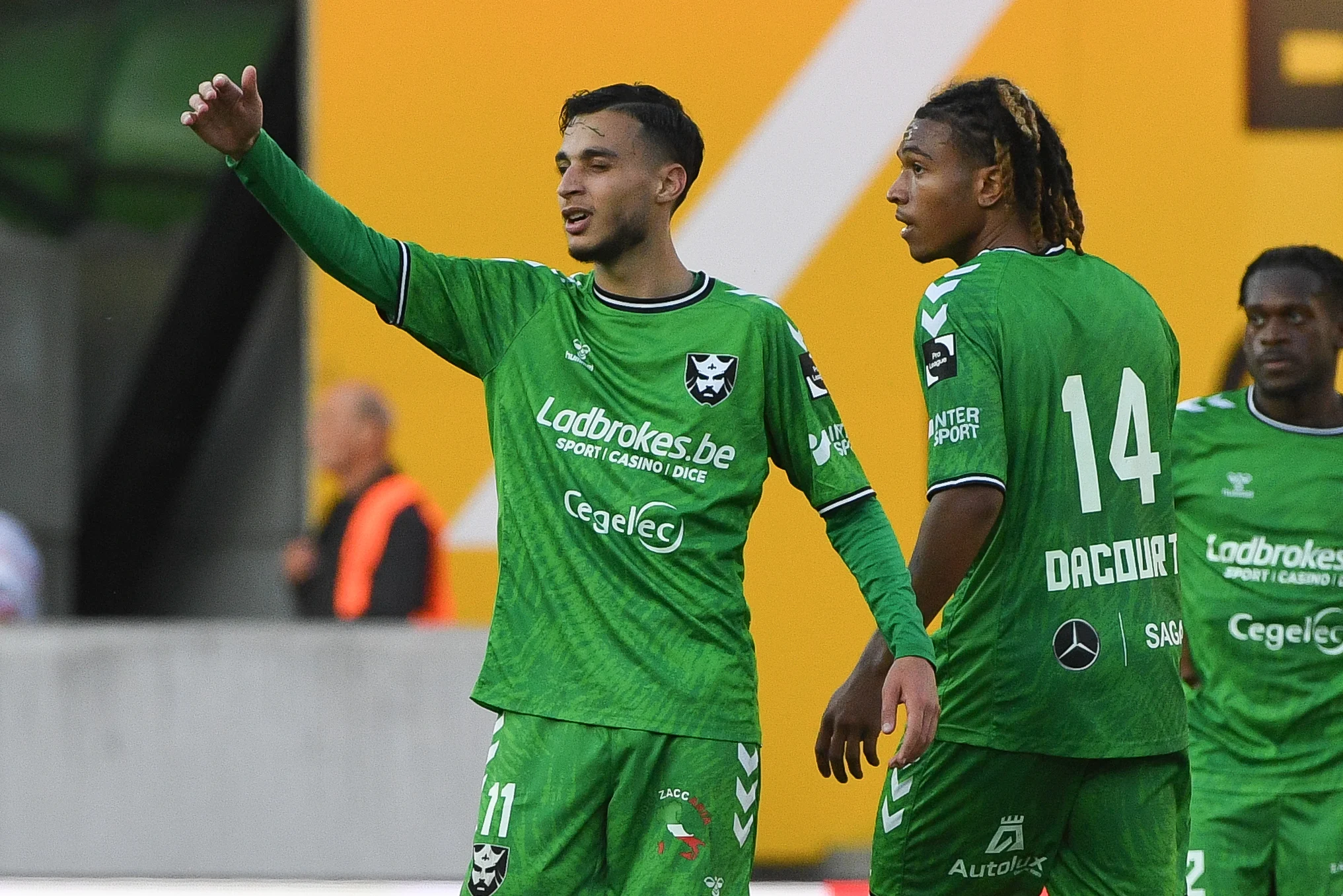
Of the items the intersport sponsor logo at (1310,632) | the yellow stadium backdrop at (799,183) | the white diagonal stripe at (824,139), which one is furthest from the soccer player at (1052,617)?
the white diagonal stripe at (824,139)

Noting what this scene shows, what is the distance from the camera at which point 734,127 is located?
699cm

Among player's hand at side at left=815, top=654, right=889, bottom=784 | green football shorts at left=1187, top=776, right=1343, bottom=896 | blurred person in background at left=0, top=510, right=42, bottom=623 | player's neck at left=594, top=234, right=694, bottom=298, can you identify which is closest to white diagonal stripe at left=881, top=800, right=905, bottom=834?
player's hand at side at left=815, top=654, right=889, bottom=784

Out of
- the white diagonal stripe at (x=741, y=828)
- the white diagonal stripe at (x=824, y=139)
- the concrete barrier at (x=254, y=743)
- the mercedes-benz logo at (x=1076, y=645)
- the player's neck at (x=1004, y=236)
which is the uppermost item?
the white diagonal stripe at (x=824, y=139)

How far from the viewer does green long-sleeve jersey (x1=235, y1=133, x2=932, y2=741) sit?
3.32 meters

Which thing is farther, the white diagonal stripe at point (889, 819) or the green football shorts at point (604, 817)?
the white diagonal stripe at point (889, 819)

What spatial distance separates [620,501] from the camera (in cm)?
335

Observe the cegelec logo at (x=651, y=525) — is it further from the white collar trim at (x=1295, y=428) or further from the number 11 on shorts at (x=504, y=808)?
the white collar trim at (x=1295, y=428)

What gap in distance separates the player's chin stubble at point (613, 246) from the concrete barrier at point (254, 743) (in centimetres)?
343

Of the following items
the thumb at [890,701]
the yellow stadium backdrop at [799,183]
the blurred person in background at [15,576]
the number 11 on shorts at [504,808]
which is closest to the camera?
the thumb at [890,701]

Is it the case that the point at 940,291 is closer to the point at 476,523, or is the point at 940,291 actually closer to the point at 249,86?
the point at 249,86

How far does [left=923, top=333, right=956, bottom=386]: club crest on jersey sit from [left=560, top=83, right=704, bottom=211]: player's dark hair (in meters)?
0.55

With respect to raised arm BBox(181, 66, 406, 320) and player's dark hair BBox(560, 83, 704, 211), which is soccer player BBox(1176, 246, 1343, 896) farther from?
raised arm BBox(181, 66, 406, 320)

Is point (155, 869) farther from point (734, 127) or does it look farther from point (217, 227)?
point (217, 227)

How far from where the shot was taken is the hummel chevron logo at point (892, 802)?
11.9ft
